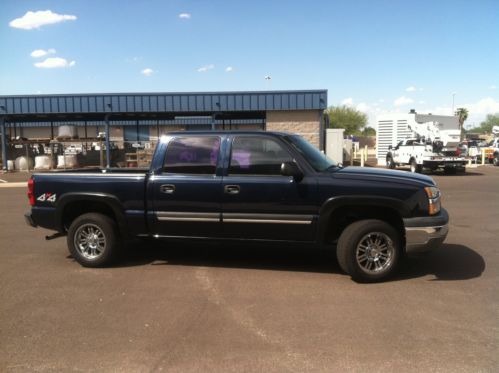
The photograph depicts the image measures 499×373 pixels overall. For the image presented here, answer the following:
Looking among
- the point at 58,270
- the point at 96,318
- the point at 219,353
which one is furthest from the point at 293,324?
the point at 58,270

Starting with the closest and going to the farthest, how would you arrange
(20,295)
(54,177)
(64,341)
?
(64,341)
(20,295)
(54,177)

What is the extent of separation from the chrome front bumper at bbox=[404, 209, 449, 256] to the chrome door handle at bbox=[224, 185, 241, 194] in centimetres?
204

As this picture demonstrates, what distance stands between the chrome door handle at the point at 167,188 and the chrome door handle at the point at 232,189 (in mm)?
709

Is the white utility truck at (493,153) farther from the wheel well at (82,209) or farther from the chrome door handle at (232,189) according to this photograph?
the wheel well at (82,209)

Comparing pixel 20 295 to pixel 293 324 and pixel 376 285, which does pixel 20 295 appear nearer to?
pixel 293 324

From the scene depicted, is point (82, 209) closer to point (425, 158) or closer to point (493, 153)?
point (425, 158)

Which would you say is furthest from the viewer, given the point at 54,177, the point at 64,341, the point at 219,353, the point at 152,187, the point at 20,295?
the point at 54,177

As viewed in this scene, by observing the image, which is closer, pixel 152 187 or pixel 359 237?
pixel 359 237

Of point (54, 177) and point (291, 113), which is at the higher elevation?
point (291, 113)

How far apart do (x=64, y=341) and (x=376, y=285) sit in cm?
345

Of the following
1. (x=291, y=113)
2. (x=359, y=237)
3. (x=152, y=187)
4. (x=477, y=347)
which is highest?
(x=291, y=113)

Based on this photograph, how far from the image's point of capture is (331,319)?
4297mm

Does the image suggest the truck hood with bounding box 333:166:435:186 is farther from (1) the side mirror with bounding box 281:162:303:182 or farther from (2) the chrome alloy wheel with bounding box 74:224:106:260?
(2) the chrome alloy wheel with bounding box 74:224:106:260

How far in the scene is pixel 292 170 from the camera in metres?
5.29
